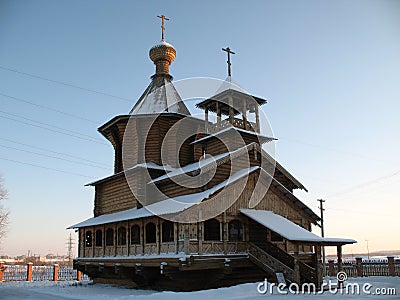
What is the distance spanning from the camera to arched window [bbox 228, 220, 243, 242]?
19331 mm

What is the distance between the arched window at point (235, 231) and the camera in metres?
19.3

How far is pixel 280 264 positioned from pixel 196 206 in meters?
4.20

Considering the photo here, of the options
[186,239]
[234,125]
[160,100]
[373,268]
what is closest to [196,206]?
[186,239]

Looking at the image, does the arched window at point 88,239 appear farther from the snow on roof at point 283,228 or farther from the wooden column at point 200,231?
the snow on roof at point 283,228

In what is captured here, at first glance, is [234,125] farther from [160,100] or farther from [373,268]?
[373,268]

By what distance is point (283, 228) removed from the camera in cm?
1777

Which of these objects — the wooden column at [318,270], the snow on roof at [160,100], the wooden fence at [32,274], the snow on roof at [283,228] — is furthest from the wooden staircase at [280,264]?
the wooden fence at [32,274]

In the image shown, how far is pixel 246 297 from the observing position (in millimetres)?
13664

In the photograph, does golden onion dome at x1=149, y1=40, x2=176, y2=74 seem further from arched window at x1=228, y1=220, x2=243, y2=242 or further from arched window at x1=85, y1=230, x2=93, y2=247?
arched window at x1=228, y1=220, x2=243, y2=242

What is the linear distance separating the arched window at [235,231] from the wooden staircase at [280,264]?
44.5 inches

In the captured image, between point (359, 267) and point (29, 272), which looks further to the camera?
point (29, 272)

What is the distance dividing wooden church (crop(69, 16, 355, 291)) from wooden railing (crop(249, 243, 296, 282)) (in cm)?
Answer: 4

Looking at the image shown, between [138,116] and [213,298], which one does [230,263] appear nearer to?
[213,298]

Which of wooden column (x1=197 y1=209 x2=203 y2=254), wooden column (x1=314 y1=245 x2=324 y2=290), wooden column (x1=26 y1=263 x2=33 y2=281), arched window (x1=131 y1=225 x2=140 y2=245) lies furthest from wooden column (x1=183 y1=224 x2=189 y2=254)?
wooden column (x1=26 y1=263 x2=33 y2=281)
